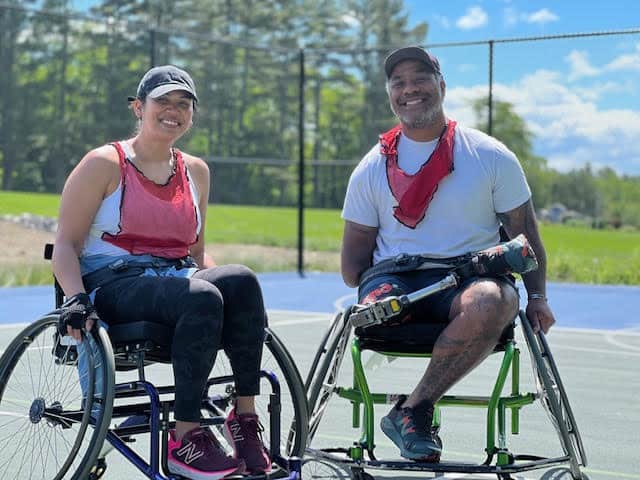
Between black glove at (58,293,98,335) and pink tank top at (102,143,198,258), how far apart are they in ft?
1.16

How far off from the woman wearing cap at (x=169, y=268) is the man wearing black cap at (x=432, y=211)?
22.6 inches

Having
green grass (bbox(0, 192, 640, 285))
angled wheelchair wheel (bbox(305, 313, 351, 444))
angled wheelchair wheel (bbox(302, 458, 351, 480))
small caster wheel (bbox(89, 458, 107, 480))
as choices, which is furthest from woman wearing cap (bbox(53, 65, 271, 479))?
green grass (bbox(0, 192, 640, 285))

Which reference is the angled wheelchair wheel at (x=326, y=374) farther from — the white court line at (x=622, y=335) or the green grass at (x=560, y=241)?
the green grass at (x=560, y=241)

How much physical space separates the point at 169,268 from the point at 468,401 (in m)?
1.11

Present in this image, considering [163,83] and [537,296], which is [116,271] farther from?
[537,296]

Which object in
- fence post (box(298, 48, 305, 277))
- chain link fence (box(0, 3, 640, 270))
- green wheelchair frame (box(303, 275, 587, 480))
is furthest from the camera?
fence post (box(298, 48, 305, 277))

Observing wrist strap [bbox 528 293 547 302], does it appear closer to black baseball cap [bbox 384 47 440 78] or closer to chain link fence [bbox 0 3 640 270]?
black baseball cap [bbox 384 47 440 78]

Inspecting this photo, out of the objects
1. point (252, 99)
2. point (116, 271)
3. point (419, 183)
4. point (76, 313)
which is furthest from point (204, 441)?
point (252, 99)

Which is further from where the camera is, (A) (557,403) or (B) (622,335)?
(B) (622,335)

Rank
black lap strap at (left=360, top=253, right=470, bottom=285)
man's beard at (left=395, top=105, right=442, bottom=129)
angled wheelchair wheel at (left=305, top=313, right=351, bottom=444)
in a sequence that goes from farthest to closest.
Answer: man's beard at (left=395, top=105, right=442, bottom=129)
black lap strap at (left=360, top=253, right=470, bottom=285)
angled wheelchair wheel at (left=305, top=313, right=351, bottom=444)

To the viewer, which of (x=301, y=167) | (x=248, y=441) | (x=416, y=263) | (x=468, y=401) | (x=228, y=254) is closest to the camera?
(x=248, y=441)

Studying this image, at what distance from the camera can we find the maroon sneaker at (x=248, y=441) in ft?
12.1

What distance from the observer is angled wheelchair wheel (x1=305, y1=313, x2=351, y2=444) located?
4141mm

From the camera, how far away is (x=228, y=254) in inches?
588
